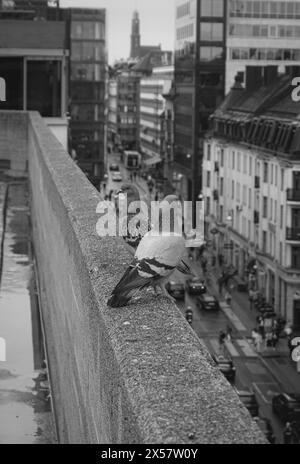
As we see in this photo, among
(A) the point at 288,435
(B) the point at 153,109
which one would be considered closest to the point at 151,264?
(A) the point at 288,435

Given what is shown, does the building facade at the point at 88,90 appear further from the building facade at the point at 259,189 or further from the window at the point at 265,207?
the window at the point at 265,207

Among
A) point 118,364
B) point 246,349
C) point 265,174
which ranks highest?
point 118,364

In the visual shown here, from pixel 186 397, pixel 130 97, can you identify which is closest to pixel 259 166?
pixel 186 397

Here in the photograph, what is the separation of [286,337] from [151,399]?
39704mm

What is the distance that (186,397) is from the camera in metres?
4.68

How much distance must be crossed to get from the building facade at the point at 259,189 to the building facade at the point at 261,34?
8841mm

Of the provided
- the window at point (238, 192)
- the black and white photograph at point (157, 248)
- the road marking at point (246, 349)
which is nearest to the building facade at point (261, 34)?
the black and white photograph at point (157, 248)

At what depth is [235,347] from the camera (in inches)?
1570

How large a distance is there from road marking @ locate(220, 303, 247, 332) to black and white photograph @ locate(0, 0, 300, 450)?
0.09 m

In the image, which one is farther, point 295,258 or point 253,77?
point 253,77

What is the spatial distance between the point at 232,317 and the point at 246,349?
20.0 ft

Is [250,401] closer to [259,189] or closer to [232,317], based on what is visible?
[232,317]

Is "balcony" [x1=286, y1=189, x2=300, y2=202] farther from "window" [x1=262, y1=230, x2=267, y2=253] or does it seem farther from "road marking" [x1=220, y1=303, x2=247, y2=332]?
"road marking" [x1=220, y1=303, x2=247, y2=332]

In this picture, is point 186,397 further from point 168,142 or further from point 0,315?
point 168,142
